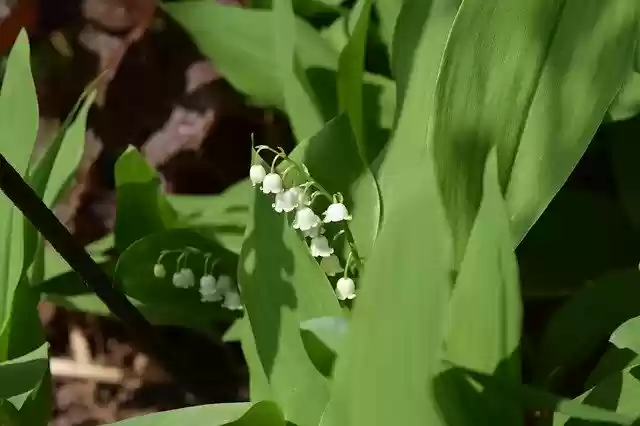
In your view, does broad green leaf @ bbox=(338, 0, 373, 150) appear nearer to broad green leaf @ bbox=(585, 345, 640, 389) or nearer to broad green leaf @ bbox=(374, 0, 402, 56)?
broad green leaf @ bbox=(374, 0, 402, 56)

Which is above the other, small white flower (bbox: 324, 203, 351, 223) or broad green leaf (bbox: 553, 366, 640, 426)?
small white flower (bbox: 324, 203, 351, 223)

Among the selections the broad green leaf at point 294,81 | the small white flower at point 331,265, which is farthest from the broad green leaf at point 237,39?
the small white flower at point 331,265

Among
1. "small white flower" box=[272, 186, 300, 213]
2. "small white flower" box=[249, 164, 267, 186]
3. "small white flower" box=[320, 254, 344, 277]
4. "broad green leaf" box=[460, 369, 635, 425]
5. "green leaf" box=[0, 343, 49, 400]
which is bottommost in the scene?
"green leaf" box=[0, 343, 49, 400]

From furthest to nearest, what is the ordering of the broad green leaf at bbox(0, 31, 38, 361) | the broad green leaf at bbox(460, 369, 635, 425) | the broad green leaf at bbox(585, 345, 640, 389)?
the broad green leaf at bbox(0, 31, 38, 361)
the broad green leaf at bbox(585, 345, 640, 389)
the broad green leaf at bbox(460, 369, 635, 425)

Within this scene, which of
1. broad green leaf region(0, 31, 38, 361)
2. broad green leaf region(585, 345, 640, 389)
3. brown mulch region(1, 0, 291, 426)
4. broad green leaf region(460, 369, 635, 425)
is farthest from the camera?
brown mulch region(1, 0, 291, 426)

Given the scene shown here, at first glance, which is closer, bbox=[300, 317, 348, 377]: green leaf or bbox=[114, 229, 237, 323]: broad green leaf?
bbox=[300, 317, 348, 377]: green leaf

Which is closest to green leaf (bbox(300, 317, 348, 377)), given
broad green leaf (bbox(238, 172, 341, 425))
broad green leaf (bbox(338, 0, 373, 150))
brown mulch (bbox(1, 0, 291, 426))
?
broad green leaf (bbox(238, 172, 341, 425))
